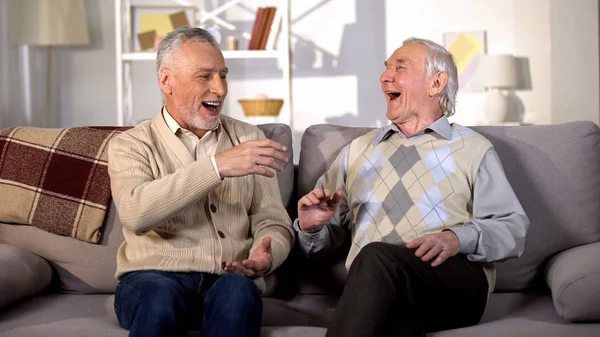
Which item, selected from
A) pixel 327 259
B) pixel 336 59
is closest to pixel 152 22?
pixel 336 59

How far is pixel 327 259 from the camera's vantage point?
7.70ft

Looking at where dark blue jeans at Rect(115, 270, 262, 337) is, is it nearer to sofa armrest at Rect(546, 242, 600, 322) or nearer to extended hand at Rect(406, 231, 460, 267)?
extended hand at Rect(406, 231, 460, 267)

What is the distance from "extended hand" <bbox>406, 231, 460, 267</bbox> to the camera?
6.39 ft

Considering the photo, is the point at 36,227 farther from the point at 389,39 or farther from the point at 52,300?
the point at 389,39

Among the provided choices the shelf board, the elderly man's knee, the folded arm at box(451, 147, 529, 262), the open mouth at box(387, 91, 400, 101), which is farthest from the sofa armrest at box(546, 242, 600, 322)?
the shelf board

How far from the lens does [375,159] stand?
232 centimetres

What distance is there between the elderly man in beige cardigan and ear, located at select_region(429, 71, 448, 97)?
0.52 meters

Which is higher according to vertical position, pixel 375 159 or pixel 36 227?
pixel 375 159

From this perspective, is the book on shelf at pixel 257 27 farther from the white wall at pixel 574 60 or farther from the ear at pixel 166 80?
the ear at pixel 166 80

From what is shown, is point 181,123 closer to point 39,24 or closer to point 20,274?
point 20,274

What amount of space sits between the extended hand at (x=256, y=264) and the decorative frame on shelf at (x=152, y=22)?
349 cm

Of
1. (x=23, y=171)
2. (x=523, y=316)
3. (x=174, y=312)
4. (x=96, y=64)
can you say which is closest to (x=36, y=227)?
(x=23, y=171)

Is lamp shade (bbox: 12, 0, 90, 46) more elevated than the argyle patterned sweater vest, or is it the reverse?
lamp shade (bbox: 12, 0, 90, 46)

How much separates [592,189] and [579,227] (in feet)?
0.40
